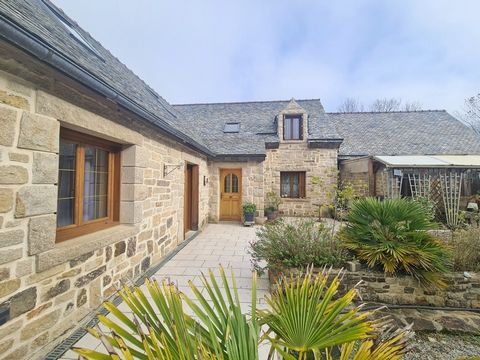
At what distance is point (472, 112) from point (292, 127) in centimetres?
1485

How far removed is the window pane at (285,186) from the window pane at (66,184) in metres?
11.2

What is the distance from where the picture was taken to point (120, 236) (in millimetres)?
4020

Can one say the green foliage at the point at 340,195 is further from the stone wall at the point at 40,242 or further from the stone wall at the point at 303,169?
the stone wall at the point at 303,169

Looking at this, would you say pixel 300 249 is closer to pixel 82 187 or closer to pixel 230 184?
pixel 82 187

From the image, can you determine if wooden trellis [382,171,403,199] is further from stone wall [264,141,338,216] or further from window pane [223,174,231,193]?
window pane [223,174,231,193]

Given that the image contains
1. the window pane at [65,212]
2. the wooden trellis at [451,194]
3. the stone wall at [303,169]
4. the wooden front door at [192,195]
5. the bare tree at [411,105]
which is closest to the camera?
the window pane at [65,212]

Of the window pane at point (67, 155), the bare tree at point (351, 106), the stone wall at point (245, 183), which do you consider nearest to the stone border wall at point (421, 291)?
the window pane at point (67, 155)

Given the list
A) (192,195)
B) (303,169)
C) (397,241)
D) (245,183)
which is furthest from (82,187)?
(303,169)

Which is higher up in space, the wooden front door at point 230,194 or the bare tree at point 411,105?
the bare tree at point 411,105

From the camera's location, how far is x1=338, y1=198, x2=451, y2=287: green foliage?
3.81 metres

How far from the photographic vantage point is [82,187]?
363 centimetres

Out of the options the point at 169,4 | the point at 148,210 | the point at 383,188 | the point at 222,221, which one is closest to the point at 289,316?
the point at 148,210

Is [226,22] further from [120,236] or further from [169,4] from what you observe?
[120,236]

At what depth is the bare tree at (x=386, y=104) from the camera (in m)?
29.4
